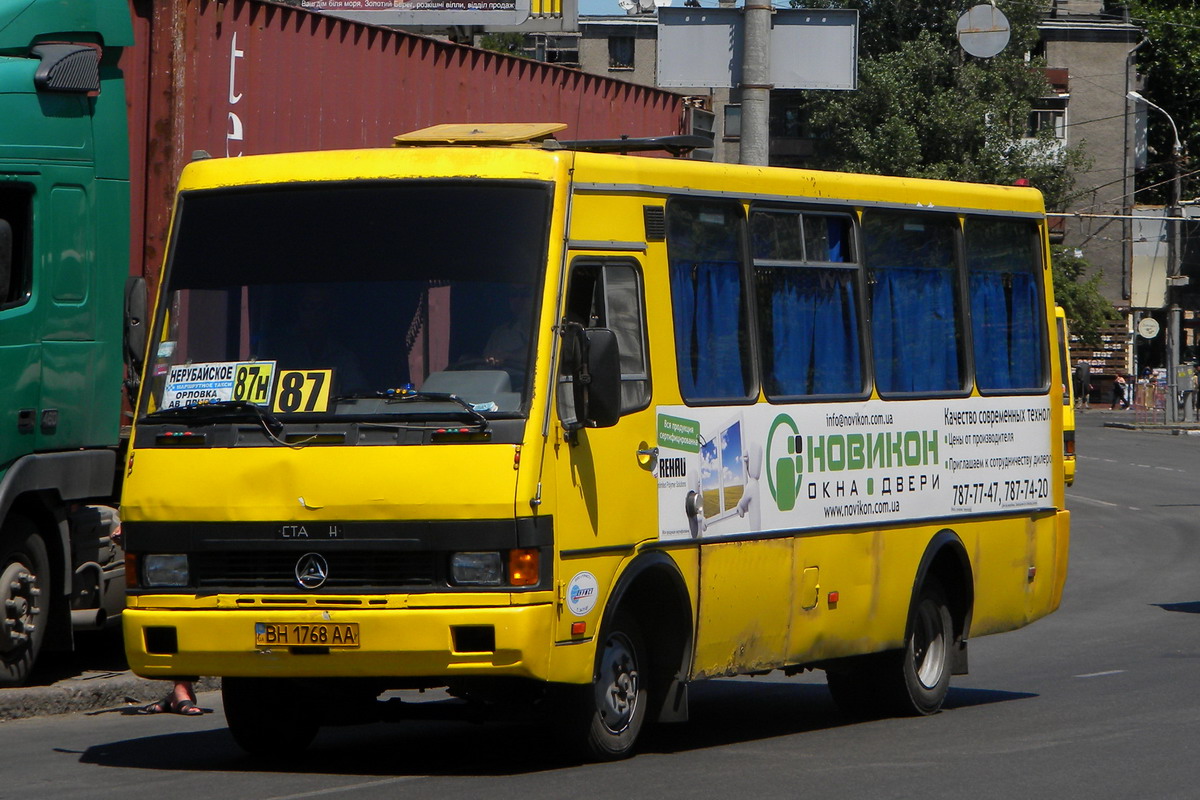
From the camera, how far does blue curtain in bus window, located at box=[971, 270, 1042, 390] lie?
442 inches

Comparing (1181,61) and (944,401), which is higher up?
(1181,61)

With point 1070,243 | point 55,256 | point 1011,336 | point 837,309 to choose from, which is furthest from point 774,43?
point 1070,243

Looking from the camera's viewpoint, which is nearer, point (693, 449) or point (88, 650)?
point (693, 449)

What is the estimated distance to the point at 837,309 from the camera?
32.6ft

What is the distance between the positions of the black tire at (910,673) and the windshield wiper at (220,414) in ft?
12.8

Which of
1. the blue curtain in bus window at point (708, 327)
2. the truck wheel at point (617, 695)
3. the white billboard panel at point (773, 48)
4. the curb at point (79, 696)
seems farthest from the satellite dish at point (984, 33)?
the truck wheel at point (617, 695)

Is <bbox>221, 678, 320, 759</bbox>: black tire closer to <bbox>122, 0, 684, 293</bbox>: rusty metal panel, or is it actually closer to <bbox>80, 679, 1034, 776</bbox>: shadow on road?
<bbox>80, 679, 1034, 776</bbox>: shadow on road

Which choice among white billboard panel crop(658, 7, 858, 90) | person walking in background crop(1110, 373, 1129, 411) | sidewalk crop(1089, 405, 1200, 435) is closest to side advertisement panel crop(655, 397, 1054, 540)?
white billboard panel crop(658, 7, 858, 90)

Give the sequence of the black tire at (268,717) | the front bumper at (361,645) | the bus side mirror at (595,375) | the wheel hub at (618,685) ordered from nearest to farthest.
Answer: the front bumper at (361,645) < the bus side mirror at (595,375) < the wheel hub at (618,685) < the black tire at (268,717)

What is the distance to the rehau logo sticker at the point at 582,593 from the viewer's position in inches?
305

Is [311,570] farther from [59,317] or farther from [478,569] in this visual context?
[59,317]

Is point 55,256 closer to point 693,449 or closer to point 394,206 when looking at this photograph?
point 394,206

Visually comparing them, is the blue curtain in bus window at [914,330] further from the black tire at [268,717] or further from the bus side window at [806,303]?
the black tire at [268,717]

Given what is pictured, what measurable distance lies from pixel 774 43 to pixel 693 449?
6.45 m
